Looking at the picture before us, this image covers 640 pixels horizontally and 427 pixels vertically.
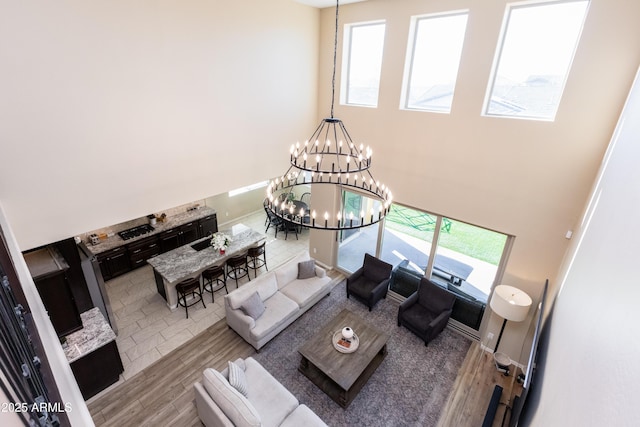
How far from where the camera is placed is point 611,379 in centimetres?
98

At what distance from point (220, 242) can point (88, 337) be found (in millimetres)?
3017

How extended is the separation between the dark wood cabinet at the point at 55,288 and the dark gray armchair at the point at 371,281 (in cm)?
501

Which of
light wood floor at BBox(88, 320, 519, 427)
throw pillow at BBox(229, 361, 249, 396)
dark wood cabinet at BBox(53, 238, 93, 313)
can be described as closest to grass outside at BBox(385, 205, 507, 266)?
light wood floor at BBox(88, 320, 519, 427)

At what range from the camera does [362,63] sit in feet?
20.4

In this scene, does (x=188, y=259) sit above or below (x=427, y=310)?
above

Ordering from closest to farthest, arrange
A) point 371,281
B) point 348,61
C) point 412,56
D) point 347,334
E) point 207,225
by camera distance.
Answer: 1. point 347,334
2. point 412,56
3. point 348,61
4. point 371,281
5. point 207,225

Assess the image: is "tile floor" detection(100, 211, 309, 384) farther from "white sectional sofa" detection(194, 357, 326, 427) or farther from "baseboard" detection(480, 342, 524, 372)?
"baseboard" detection(480, 342, 524, 372)

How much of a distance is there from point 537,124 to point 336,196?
420cm

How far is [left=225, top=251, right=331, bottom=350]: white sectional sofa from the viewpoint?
18.3 ft

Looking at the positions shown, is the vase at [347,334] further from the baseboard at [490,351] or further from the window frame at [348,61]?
the window frame at [348,61]

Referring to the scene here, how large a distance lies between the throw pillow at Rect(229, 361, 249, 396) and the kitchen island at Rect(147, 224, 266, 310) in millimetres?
2623

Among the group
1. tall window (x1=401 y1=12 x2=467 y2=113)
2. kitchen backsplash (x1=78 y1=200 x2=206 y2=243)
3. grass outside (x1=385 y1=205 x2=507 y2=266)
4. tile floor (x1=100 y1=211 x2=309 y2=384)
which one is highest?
tall window (x1=401 y1=12 x2=467 y2=113)

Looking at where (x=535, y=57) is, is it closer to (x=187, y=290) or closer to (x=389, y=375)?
(x=389, y=375)

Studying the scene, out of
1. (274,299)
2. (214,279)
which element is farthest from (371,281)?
(214,279)
